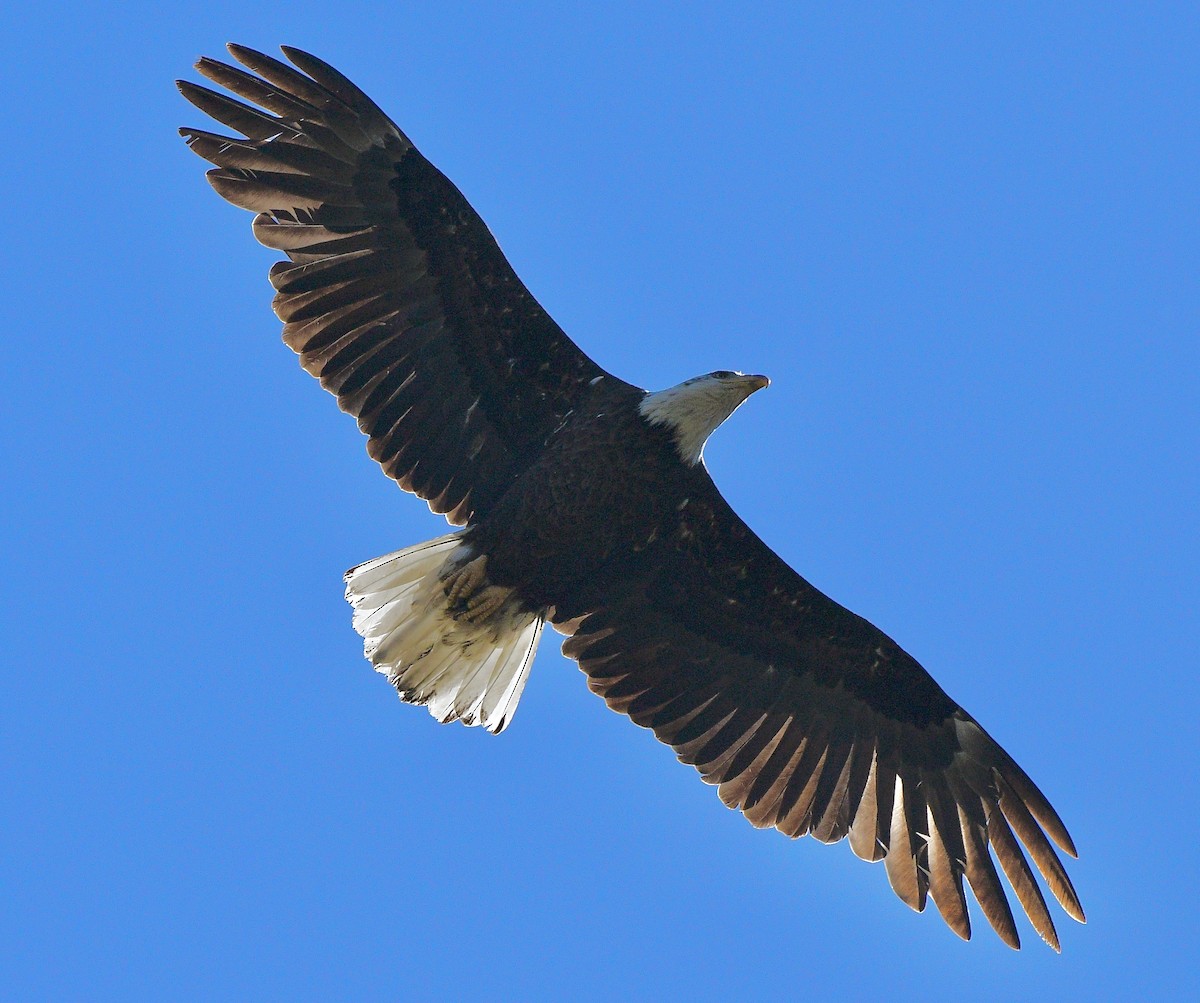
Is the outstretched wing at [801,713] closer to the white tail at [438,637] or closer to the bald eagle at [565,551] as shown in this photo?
the bald eagle at [565,551]

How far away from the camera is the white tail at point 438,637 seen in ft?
33.5

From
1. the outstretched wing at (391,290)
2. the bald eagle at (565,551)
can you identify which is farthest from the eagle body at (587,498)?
the outstretched wing at (391,290)

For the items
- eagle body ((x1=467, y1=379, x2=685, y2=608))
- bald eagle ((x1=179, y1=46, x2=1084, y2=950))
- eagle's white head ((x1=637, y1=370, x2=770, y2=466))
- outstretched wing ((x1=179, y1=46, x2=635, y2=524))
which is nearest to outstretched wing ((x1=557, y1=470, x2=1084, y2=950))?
bald eagle ((x1=179, y1=46, x2=1084, y2=950))

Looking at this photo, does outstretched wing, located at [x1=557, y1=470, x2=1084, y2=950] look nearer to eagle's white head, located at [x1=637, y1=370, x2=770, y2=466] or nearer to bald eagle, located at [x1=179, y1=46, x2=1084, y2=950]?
bald eagle, located at [x1=179, y1=46, x2=1084, y2=950]

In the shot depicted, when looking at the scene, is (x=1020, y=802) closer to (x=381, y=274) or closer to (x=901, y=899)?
(x=901, y=899)

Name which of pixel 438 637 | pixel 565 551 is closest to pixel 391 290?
pixel 565 551

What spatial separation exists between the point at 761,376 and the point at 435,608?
229 centimetres

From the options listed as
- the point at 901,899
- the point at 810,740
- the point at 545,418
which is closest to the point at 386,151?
the point at 545,418

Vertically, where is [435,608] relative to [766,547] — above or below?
below

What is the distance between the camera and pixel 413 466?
10195 mm

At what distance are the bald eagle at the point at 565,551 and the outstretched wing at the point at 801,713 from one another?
0.04 ft

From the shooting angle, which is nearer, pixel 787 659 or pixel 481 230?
pixel 481 230

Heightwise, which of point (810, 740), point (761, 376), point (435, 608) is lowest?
point (435, 608)

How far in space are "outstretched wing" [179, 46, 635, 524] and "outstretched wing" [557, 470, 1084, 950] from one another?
1.05m
